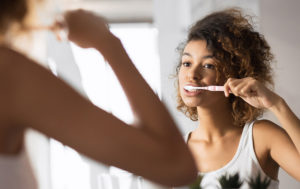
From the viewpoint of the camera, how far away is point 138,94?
1.32 feet

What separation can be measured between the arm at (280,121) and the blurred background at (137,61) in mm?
306

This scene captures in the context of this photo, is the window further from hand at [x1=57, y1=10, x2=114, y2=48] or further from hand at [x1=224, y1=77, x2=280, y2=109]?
hand at [x1=57, y1=10, x2=114, y2=48]

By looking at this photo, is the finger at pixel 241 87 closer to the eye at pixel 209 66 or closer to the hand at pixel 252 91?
the hand at pixel 252 91

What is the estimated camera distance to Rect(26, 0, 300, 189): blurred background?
1.30 metres

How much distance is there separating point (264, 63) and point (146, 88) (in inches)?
31.0

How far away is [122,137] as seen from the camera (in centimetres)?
36

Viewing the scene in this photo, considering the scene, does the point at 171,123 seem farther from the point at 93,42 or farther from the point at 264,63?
the point at 264,63

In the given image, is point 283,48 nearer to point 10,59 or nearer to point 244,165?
point 244,165

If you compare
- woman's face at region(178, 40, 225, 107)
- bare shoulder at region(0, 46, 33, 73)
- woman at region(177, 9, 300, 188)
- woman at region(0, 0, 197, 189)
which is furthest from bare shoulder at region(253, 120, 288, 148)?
bare shoulder at region(0, 46, 33, 73)

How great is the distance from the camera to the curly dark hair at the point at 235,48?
3.45 ft

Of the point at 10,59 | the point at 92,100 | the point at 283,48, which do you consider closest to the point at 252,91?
the point at 283,48

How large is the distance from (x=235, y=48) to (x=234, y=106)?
0.15m

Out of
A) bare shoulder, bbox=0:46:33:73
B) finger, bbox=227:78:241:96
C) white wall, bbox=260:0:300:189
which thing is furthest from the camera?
white wall, bbox=260:0:300:189

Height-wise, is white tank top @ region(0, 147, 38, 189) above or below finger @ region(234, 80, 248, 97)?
above
